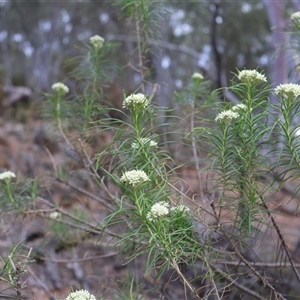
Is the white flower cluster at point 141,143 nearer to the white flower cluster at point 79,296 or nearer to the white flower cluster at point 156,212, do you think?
the white flower cluster at point 156,212

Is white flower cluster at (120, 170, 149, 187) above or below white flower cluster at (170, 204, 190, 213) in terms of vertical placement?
above

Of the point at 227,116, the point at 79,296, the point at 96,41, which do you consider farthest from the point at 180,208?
the point at 96,41

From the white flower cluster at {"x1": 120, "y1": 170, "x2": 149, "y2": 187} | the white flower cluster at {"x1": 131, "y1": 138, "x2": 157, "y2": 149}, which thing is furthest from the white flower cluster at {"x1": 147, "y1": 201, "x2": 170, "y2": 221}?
the white flower cluster at {"x1": 131, "y1": 138, "x2": 157, "y2": 149}

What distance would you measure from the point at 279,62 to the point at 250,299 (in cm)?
327

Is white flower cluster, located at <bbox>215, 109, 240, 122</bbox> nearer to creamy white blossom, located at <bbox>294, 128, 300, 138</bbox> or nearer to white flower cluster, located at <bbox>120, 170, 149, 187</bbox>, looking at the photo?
creamy white blossom, located at <bbox>294, 128, 300, 138</bbox>

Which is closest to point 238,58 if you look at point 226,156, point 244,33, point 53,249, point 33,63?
point 244,33

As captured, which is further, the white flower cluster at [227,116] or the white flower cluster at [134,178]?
the white flower cluster at [227,116]

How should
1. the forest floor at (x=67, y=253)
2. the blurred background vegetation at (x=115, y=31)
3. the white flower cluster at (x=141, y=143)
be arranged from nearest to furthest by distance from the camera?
the white flower cluster at (x=141, y=143) → the forest floor at (x=67, y=253) → the blurred background vegetation at (x=115, y=31)

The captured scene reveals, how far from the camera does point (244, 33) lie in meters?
13.1

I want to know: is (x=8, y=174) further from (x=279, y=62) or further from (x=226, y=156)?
(x=279, y=62)

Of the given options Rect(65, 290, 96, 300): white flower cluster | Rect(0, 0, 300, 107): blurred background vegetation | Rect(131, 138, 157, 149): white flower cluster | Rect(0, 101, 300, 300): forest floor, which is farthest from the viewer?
Rect(0, 0, 300, 107): blurred background vegetation

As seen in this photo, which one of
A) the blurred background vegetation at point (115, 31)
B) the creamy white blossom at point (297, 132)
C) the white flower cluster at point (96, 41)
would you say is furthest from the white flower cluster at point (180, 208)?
the blurred background vegetation at point (115, 31)

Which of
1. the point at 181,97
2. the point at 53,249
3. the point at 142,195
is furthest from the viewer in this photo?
the point at 53,249

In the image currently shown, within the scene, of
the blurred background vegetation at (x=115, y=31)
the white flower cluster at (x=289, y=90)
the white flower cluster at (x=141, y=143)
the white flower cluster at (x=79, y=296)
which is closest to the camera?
the white flower cluster at (x=79, y=296)
